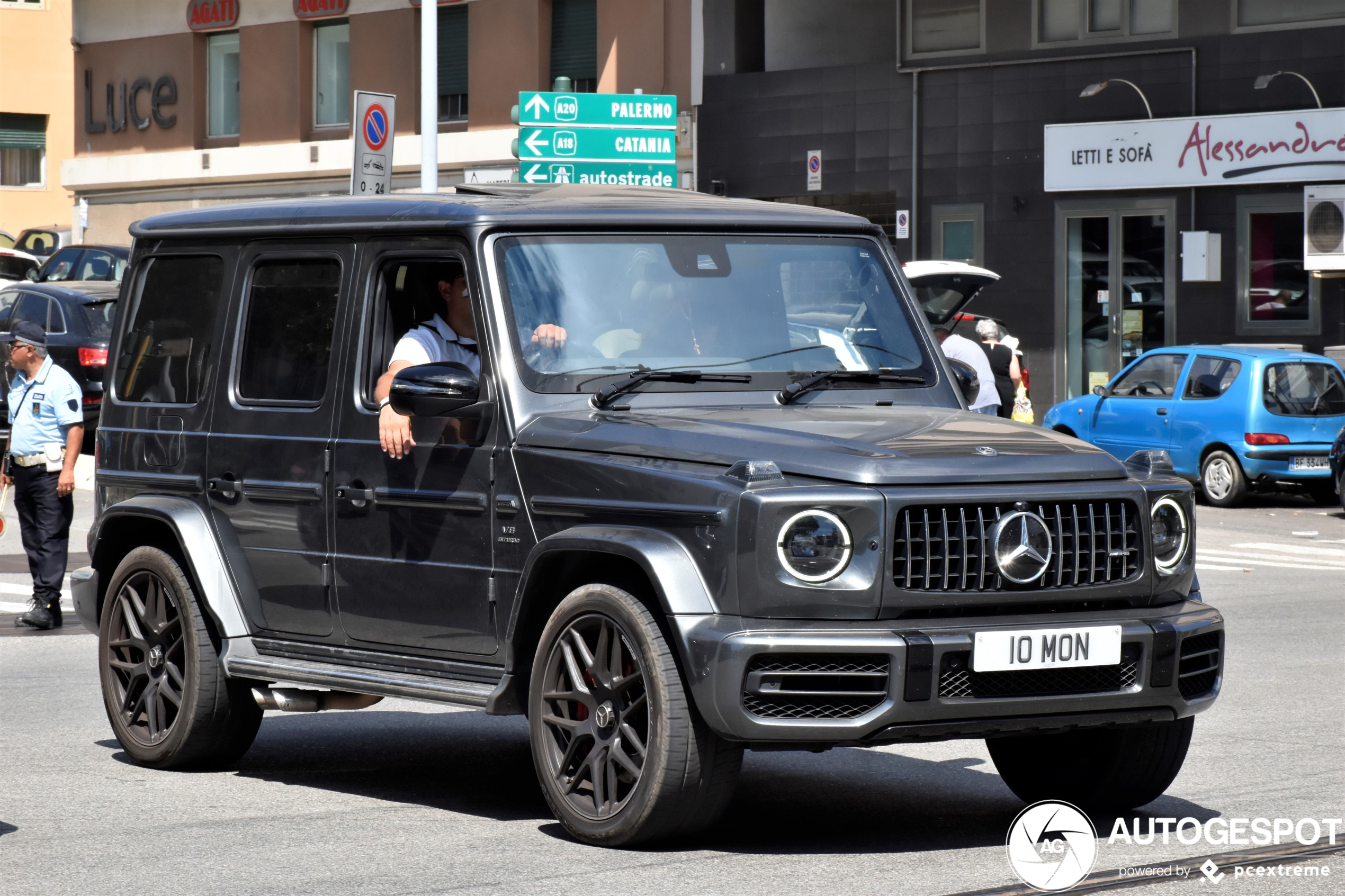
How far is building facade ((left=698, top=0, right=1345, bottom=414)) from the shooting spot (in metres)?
27.7

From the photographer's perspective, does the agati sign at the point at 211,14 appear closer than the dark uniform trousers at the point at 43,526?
No

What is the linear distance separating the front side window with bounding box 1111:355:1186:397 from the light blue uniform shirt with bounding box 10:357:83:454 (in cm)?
1346

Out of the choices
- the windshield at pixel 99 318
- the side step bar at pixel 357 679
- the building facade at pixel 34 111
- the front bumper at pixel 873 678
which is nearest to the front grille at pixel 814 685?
the front bumper at pixel 873 678

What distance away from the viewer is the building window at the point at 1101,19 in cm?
2895

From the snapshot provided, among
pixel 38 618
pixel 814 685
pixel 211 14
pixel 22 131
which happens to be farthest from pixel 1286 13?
pixel 22 131

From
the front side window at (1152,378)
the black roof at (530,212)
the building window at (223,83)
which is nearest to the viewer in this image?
the black roof at (530,212)

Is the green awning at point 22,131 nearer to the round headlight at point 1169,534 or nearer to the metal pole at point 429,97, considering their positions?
the metal pole at point 429,97

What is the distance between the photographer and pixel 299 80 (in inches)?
1462

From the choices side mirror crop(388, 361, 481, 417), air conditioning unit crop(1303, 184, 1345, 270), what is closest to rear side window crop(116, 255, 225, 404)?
side mirror crop(388, 361, 481, 417)

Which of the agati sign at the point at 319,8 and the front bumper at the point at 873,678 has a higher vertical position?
the agati sign at the point at 319,8

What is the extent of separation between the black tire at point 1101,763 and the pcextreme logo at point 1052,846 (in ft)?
0.24

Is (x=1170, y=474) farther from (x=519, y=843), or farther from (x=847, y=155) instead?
(x=847, y=155)

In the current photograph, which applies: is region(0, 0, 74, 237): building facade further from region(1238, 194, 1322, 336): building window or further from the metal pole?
region(1238, 194, 1322, 336): building window

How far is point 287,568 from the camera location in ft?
24.1
